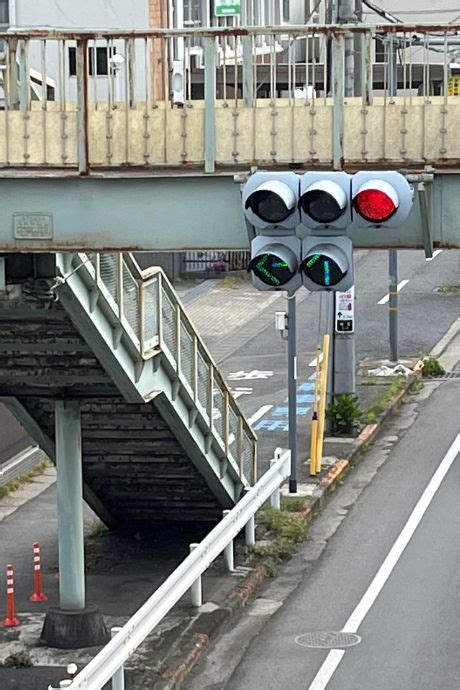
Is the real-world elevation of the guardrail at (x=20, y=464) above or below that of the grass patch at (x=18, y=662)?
above

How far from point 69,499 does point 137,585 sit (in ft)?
10.7

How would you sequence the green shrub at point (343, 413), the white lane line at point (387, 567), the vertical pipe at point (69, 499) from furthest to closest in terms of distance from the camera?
the green shrub at point (343, 413)
the vertical pipe at point (69, 499)
the white lane line at point (387, 567)

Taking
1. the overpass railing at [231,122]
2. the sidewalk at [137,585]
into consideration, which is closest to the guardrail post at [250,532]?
the sidewalk at [137,585]

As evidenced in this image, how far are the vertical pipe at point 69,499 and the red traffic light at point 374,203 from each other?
6792 millimetres

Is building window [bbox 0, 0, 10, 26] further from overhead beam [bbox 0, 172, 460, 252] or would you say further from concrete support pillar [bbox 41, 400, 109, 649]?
overhead beam [bbox 0, 172, 460, 252]

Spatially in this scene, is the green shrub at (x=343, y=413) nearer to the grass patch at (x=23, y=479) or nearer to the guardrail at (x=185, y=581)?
the grass patch at (x=23, y=479)

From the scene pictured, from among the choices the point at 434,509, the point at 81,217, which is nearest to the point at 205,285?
the point at 434,509

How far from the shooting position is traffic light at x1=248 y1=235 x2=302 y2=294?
1041 centimetres

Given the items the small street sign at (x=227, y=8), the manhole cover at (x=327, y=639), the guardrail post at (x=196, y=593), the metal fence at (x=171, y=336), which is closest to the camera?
the metal fence at (x=171, y=336)

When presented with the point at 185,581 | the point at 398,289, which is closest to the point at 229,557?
the point at 185,581

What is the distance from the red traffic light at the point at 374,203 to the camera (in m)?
10.4

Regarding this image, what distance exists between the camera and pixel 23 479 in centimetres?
2528

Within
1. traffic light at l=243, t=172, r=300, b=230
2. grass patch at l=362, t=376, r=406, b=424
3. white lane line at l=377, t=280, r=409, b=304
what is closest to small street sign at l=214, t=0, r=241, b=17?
grass patch at l=362, t=376, r=406, b=424

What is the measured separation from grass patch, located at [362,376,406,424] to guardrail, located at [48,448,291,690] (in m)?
6.26
